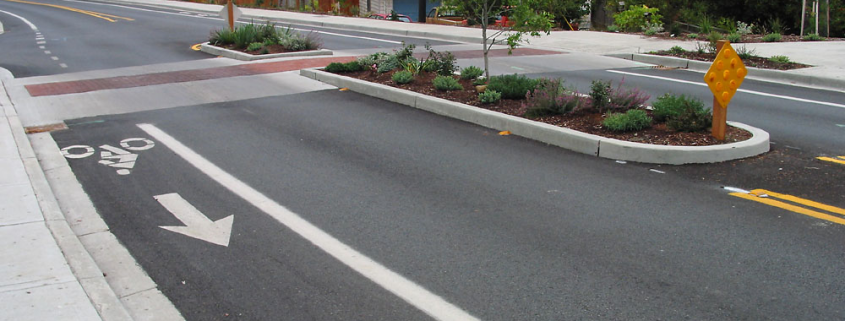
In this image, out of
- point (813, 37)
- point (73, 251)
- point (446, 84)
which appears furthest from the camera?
point (813, 37)

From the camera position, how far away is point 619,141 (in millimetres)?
8516

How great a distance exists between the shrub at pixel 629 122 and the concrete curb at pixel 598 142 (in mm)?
358

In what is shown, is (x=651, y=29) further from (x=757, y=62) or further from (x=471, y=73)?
(x=471, y=73)

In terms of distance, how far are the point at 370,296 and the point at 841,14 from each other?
2600 centimetres

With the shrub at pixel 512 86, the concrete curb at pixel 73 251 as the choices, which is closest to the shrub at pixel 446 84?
the shrub at pixel 512 86

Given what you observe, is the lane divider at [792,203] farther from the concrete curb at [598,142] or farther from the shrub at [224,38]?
the shrub at [224,38]

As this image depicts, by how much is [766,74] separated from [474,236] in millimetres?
11389

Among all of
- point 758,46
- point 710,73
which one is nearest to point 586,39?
point 758,46

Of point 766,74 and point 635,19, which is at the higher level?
point 635,19

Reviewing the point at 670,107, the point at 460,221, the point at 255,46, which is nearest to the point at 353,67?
the point at 255,46

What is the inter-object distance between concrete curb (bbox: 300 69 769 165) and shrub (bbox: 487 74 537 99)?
65 centimetres

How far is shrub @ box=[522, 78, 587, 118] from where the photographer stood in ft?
32.2

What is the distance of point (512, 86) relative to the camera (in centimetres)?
1104

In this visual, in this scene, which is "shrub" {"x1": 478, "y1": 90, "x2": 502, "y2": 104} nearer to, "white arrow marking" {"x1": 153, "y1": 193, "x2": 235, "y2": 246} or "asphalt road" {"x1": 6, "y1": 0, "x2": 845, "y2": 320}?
"asphalt road" {"x1": 6, "y1": 0, "x2": 845, "y2": 320}
